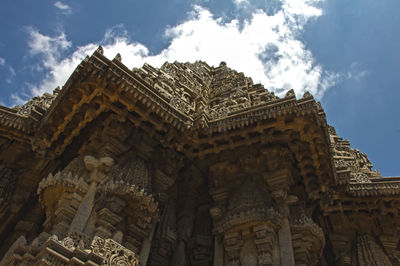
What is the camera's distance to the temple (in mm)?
7344

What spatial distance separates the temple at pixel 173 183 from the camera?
7.34m

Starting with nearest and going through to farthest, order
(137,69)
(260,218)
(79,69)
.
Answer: (260,218)
(79,69)
(137,69)

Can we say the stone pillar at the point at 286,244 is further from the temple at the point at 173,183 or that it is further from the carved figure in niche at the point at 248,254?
the carved figure in niche at the point at 248,254

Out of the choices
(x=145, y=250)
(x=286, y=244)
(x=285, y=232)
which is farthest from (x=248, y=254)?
(x=145, y=250)

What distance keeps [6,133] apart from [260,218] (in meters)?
7.35

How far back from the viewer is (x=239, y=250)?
785cm

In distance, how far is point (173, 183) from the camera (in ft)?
30.8

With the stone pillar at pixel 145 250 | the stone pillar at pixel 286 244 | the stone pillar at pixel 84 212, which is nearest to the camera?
the stone pillar at pixel 84 212

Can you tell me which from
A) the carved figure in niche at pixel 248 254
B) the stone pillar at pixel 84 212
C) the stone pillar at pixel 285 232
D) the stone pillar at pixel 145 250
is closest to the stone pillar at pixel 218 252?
the carved figure in niche at pixel 248 254

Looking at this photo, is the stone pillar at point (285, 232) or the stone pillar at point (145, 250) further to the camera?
the stone pillar at point (285, 232)

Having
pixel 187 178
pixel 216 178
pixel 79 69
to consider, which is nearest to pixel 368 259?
pixel 216 178

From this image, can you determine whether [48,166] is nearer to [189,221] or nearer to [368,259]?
[189,221]

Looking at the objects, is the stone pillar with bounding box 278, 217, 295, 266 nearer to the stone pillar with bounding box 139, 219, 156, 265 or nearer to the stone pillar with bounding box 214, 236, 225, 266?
the stone pillar with bounding box 214, 236, 225, 266

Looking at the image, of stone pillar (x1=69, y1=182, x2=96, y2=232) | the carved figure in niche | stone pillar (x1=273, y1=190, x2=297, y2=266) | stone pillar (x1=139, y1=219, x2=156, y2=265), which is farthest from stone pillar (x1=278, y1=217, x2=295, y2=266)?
stone pillar (x1=69, y1=182, x2=96, y2=232)
